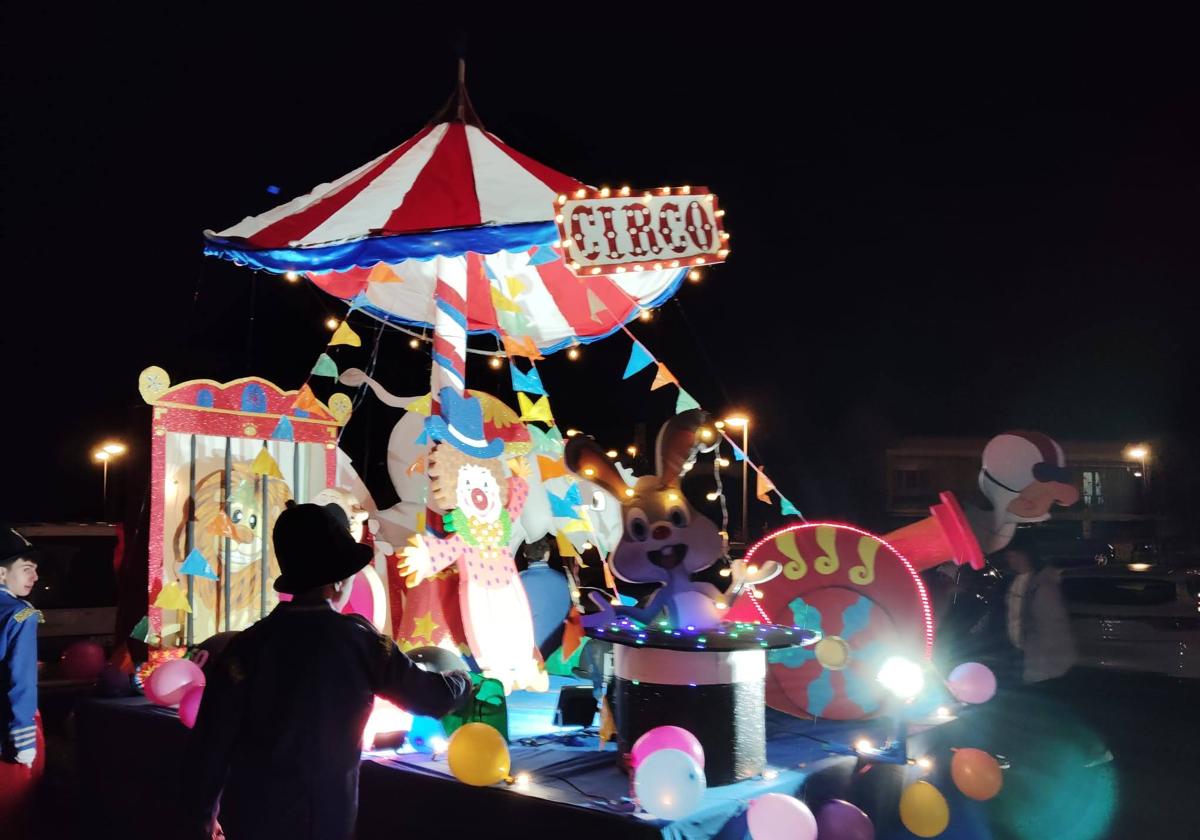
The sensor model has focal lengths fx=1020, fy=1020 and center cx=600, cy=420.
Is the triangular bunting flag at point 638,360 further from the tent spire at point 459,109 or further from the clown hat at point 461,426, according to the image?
the tent spire at point 459,109

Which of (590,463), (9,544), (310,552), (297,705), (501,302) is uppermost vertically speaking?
(501,302)

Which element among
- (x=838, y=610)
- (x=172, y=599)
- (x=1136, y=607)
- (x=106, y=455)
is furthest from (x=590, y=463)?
(x=106, y=455)

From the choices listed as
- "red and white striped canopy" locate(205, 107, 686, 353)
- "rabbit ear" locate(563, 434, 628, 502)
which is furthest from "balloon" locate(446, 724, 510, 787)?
"red and white striped canopy" locate(205, 107, 686, 353)

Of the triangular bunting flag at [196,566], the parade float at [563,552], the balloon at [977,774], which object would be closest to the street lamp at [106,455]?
the parade float at [563,552]

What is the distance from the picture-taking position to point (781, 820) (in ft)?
12.2

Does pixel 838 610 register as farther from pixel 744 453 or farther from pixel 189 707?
pixel 189 707

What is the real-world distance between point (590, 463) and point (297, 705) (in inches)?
99.6

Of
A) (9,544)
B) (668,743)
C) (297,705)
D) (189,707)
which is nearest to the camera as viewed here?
(297,705)

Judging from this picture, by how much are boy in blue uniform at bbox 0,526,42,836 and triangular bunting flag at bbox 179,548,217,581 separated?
0.88 metres

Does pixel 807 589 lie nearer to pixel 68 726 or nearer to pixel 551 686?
pixel 551 686

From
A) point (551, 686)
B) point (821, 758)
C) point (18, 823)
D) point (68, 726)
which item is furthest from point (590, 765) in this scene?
point (68, 726)

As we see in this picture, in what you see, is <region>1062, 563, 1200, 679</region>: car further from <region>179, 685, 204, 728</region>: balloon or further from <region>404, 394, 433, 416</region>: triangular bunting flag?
<region>179, 685, 204, 728</region>: balloon

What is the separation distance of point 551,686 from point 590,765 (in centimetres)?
256

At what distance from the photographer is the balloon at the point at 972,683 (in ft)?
17.0
